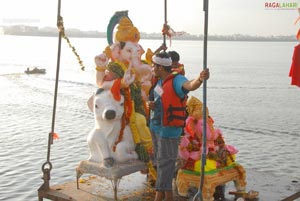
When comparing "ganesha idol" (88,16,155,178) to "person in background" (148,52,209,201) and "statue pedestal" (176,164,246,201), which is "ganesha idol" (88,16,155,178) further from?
"person in background" (148,52,209,201)

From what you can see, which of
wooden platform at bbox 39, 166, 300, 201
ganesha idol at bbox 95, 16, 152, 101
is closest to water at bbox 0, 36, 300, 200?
wooden platform at bbox 39, 166, 300, 201

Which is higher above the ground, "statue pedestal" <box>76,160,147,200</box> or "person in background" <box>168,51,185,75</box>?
"person in background" <box>168,51,185,75</box>

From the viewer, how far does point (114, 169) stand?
23.2 feet

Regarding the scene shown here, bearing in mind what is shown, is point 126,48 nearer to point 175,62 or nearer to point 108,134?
point 175,62

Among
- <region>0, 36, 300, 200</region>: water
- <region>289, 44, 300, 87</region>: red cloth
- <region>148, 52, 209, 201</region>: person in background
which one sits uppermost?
<region>289, 44, 300, 87</region>: red cloth

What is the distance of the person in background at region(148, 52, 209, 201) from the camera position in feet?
21.1

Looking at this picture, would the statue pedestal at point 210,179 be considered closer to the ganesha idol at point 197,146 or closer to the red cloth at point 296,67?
the ganesha idol at point 197,146

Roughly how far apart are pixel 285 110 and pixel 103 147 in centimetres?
1893

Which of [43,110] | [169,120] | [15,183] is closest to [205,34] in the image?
[169,120]

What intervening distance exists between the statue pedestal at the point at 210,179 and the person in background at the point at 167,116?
0.61 metres

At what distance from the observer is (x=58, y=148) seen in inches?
587

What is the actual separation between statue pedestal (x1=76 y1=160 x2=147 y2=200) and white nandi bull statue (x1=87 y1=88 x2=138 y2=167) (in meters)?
Result: 0.09

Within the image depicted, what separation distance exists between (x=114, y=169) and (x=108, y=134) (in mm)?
600

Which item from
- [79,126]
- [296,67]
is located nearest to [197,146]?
[296,67]
